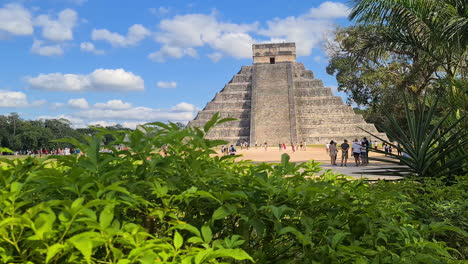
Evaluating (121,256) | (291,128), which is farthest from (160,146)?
(291,128)

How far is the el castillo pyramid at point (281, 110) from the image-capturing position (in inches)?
1852

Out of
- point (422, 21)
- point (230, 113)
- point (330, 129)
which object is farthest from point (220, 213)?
point (230, 113)

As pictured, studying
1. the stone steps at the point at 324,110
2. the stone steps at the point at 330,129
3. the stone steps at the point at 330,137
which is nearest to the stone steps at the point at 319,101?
the stone steps at the point at 324,110

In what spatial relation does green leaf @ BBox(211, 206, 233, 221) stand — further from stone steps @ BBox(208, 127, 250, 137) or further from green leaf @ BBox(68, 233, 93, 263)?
stone steps @ BBox(208, 127, 250, 137)

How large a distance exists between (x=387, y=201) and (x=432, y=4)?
11.6 m

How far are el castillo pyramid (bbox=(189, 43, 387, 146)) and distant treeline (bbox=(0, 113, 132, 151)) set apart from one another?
26.7 metres

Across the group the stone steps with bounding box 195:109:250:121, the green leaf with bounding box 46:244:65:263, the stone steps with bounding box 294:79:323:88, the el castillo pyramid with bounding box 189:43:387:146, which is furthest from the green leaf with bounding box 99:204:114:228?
the stone steps with bounding box 294:79:323:88

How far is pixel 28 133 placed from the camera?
69562mm

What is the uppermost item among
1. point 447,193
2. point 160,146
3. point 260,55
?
point 260,55

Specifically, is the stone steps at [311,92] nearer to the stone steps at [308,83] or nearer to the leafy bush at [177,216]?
the stone steps at [308,83]

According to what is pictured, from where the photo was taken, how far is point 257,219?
1401 mm

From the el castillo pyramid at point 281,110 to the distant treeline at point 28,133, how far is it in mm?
26683

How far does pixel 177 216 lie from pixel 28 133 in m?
76.6

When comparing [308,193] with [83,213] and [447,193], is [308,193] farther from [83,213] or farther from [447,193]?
[447,193]
